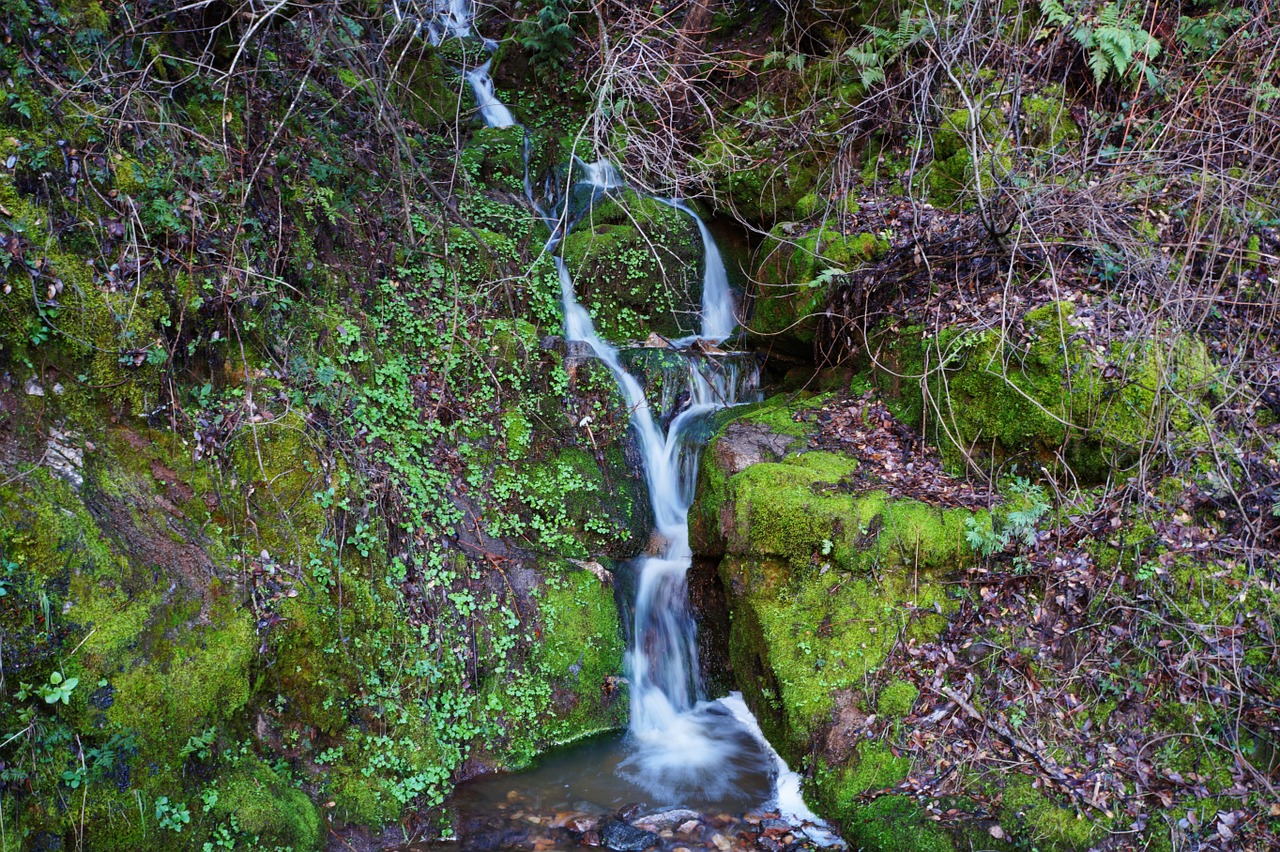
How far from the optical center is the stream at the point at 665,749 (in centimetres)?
485

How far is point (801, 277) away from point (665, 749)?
4.99m

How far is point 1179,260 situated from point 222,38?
27.0ft

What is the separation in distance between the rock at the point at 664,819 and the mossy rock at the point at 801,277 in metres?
4.86

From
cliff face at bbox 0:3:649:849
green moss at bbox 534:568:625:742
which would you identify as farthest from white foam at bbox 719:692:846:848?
cliff face at bbox 0:3:649:849

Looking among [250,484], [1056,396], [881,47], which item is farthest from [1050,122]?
[250,484]

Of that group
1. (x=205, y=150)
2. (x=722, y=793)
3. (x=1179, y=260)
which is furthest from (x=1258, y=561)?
(x=205, y=150)

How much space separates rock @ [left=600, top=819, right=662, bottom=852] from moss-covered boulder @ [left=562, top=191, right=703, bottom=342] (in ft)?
17.7

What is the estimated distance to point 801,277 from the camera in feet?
25.5

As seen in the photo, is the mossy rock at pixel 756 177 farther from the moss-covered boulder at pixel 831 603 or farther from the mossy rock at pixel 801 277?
the moss-covered boulder at pixel 831 603

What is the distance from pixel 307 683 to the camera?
4.61 m

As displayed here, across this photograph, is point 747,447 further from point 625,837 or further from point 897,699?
point 625,837

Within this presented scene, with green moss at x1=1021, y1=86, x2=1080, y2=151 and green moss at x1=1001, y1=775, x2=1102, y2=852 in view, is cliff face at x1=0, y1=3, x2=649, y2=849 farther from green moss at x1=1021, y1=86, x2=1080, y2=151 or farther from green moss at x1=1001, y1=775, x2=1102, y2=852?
green moss at x1=1021, y1=86, x2=1080, y2=151

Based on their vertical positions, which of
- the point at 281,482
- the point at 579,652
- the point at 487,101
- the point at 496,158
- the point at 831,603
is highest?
the point at 487,101

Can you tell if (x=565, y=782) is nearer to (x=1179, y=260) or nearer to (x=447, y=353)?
(x=447, y=353)
